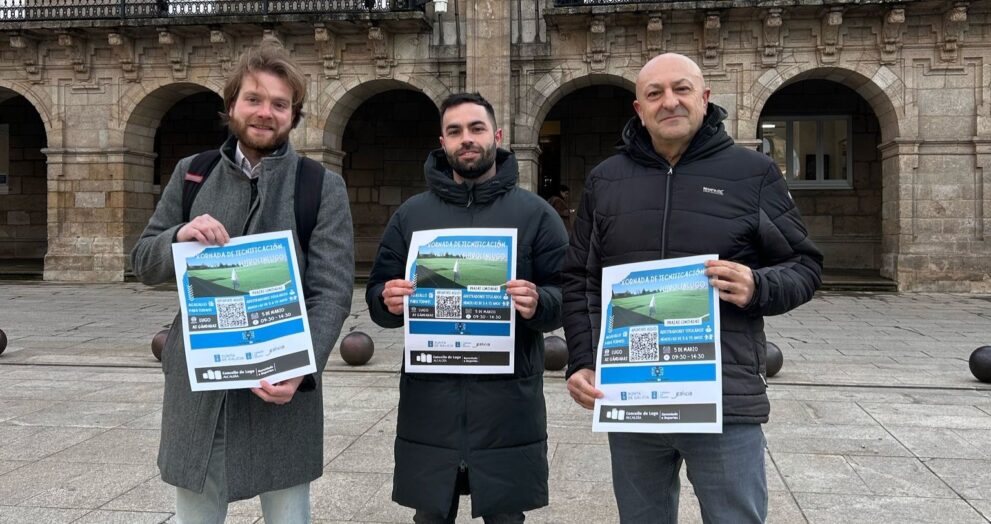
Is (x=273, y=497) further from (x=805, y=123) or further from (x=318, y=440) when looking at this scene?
(x=805, y=123)

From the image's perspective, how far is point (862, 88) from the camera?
16.1 meters

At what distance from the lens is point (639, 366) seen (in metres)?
2.39

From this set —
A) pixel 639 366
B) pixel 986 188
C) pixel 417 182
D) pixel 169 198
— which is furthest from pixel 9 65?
pixel 986 188

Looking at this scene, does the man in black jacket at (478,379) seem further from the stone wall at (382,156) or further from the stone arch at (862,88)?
the stone wall at (382,156)

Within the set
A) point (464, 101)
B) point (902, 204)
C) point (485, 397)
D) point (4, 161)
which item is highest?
point (4, 161)

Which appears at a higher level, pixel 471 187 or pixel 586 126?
pixel 586 126

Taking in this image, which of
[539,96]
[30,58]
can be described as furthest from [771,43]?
[30,58]

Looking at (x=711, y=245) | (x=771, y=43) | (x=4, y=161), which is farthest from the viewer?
(x=4, y=161)

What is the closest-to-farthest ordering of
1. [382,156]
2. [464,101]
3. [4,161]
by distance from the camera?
[464,101] < [382,156] < [4,161]

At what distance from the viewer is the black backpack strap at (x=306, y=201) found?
2.52 metres

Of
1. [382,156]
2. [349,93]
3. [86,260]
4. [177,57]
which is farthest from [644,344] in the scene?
[382,156]

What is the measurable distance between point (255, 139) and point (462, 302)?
2.97 ft

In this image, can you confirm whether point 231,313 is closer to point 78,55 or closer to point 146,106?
point 146,106

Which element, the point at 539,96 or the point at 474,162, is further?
the point at 539,96
